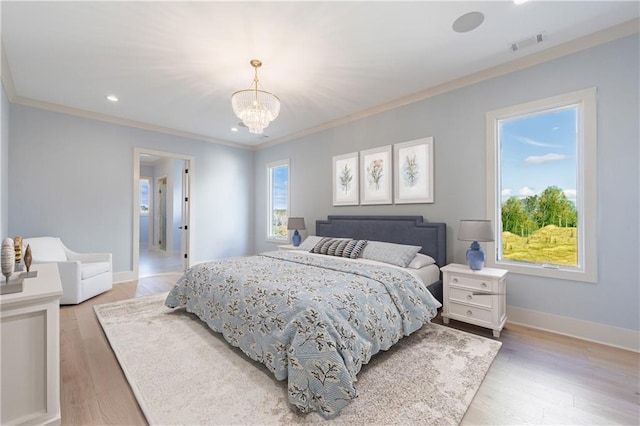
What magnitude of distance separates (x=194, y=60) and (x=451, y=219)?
3.49 metres

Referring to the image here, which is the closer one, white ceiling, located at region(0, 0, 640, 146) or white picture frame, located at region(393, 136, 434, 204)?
white ceiling, located at region(0, 0, 640, 146)

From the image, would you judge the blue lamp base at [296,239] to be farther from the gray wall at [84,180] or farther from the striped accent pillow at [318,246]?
the gray wall at [84,180]

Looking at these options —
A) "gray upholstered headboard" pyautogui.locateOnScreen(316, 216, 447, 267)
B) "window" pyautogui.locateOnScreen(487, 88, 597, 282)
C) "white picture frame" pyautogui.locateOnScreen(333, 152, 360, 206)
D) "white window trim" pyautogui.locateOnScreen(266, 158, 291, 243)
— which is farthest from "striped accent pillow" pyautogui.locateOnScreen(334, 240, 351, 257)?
"white window trim" pyautogui.locateOnScreen(266, 158, 291, 243)

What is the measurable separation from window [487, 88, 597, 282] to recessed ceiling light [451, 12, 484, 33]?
1.07 m

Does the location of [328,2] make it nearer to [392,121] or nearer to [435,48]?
[435,48]

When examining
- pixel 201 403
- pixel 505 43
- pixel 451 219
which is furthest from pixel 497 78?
pixel 201 403

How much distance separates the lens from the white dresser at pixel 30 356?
4.52ft

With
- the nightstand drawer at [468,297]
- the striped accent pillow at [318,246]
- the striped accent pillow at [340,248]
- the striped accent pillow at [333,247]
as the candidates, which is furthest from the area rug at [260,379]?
the striped accent pillow at [318,246]

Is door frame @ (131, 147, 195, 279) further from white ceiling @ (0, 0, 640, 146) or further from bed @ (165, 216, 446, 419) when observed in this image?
bed @ (165, 216, 446, 419)

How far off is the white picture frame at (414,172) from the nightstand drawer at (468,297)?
1.24 meters

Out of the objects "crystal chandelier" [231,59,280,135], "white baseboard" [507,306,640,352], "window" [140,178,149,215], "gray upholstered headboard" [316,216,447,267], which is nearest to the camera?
"white baseboard" [507,306,640,352]

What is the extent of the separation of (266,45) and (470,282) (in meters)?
3.11

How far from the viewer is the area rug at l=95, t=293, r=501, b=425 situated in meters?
1.59

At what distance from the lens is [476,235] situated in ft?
9.02
